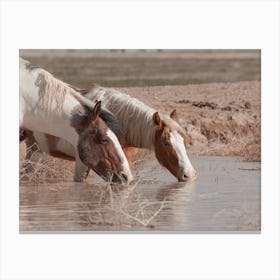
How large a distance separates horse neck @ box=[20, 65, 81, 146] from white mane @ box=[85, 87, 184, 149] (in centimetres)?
79

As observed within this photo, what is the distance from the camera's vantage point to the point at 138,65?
684 inches

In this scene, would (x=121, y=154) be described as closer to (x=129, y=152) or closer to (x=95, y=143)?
(x=95, y=143)

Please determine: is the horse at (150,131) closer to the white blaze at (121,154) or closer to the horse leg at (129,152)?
the horse leg at (129,152)

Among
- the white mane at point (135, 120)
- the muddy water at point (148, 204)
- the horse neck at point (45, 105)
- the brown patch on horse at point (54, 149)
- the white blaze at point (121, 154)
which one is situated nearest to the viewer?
the muddy water at point (148, 204)

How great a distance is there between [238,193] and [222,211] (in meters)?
0.74

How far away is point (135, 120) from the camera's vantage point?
10.5 meters

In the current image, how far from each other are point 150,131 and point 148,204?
1.24 meters

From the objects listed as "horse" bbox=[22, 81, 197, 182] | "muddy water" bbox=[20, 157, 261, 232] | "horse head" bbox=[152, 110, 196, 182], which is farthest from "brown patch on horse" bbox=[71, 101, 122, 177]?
"horse head" bbox=[152, 110, 196, 182]

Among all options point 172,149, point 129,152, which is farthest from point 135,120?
point 172,149

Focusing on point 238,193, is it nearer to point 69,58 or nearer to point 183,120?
point 183,120

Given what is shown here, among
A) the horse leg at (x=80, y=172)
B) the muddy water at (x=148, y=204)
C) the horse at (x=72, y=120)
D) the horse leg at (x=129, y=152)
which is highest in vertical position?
the horse at (x=72, y=120)

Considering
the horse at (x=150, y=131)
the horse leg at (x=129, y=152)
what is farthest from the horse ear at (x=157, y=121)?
the horse leg at (x=129, y=152)

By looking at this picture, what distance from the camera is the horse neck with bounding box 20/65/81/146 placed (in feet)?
32.1

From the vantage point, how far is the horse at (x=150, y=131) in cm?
1023
